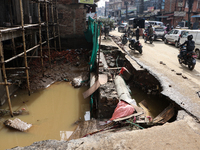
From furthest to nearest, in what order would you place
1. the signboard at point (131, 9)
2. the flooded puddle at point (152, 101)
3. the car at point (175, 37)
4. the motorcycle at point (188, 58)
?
the signboard at point (131, 9) → the car at point (175, 37) → the motorcycle at point (188, 58) → the flooded puddle at point (152, 101)

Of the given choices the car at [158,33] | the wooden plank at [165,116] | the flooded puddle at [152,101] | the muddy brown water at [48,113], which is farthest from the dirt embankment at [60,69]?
the car at [158,33]

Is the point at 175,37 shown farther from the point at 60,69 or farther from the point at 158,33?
the point at 60,69

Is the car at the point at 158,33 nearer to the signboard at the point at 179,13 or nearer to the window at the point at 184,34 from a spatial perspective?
the window at the point at 184,34

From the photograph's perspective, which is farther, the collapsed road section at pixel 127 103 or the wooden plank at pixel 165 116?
the wooden plank at pixel 165 116

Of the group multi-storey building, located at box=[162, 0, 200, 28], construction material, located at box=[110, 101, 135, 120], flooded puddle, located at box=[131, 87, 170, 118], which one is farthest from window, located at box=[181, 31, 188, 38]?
multi-storey building, located at box=[162, 0, 200, 28]

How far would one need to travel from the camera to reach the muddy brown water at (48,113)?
446 centimetres

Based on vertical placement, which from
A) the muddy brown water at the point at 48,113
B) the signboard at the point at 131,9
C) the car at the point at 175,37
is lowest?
the muddy brown water at the point at 48,113

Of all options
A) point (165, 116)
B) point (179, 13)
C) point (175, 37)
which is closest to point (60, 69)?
point (165, 116)

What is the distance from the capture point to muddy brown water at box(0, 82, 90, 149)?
4461 mm

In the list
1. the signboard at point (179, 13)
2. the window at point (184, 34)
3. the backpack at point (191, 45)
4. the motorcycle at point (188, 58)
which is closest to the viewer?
the motorcycle at point (188, 58)

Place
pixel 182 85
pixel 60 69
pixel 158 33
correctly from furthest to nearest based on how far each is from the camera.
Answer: pixel 158 33 → pixel 60 69 → pixel 182 85

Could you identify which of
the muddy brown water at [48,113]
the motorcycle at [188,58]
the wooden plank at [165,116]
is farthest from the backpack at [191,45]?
the muddy brown water at [48,113]

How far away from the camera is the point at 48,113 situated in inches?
221

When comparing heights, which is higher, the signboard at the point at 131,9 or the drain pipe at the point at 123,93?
the signboard at the point at 131,9
